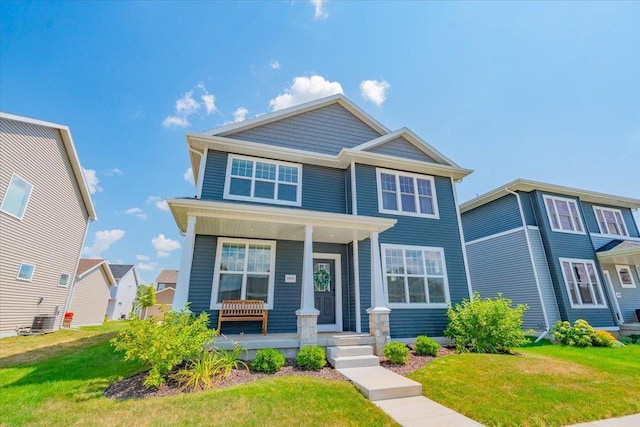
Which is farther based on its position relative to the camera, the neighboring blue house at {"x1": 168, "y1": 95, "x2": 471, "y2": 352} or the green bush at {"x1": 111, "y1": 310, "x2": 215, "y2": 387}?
the neighboring blue house at {"x1": 168, "y1": 95, "x2": 471, "y2": 352}

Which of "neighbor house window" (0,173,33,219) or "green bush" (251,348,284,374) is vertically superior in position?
"neighbor house window" (0,173,33,219)

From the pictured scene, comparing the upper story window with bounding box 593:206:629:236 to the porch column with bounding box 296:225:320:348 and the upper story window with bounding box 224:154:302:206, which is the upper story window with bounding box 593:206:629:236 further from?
the porch column with bounding box 296:225:320:348

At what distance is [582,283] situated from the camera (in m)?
12.3

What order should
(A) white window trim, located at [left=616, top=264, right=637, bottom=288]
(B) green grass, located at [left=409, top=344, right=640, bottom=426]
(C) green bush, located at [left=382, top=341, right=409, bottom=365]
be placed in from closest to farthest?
(B) green grass, located at [left=409, top=344, right=640, bottom=426] → (C) green bush, located at [left=382, top=341, right=409, bottom=365] → (A) white window trim, located at [left=616, top=264, right=637, bottom=288]

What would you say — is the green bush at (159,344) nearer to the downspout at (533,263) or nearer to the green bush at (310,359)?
the green bush at (310,359)

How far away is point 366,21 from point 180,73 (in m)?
6.95

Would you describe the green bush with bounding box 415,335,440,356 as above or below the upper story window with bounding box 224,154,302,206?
below

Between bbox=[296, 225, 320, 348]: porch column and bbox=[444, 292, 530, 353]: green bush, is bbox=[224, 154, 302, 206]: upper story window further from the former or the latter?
bbox=[444, 292, 530, 353]: green bush

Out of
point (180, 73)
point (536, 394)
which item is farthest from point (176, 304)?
Result: point (180, 73)

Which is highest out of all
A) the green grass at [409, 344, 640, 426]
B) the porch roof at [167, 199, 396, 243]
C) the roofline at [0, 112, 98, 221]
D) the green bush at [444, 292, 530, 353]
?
the roofline at [0, 112, 98, 221]

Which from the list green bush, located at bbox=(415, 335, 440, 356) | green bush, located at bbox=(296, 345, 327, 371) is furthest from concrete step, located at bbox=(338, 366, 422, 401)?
green bush, located at bbox=(415, 335, 440, 356)

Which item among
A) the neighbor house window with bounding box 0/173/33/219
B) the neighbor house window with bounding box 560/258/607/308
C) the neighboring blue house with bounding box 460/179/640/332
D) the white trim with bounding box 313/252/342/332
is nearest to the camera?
the white trim with bounding box 313/252/342/332

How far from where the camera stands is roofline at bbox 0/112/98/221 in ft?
33.7

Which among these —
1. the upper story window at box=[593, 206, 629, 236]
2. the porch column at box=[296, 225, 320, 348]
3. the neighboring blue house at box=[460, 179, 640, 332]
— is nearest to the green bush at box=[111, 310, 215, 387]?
the porch column at box=[296, 225, 320, 348]
